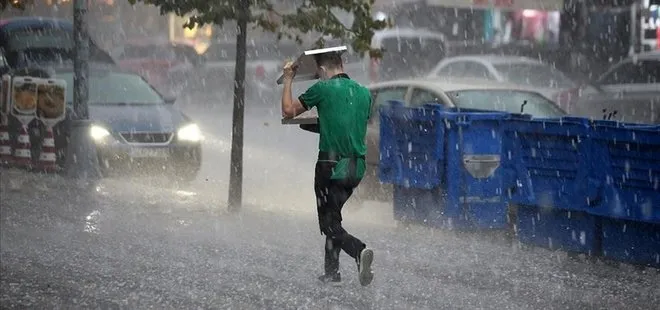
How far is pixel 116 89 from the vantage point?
730 inches

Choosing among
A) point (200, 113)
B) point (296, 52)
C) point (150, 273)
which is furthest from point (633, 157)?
point (296, 52)

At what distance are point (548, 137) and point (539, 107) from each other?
10.8ft

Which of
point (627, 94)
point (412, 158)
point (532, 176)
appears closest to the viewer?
point (532, 176)

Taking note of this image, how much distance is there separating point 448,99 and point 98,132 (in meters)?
4.50

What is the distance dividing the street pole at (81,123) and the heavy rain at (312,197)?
0.02m

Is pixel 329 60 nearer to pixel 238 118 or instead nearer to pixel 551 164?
pixel 551 164

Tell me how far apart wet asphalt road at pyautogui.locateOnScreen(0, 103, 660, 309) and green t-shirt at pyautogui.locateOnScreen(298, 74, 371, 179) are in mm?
951

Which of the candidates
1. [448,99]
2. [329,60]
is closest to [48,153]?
[448,99]

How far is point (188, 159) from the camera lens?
17516mm

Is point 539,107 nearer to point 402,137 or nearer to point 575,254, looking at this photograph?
point 402,137

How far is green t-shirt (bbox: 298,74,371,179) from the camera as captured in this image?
31.6 ft

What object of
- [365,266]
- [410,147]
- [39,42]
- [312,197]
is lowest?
[312,197]

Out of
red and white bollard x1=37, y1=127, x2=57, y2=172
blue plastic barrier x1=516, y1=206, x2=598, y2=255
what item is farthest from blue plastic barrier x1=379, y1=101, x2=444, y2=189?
red and white bollard x1=37, y1=127, x2=57, y2=172

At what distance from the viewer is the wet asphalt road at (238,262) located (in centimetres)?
945
